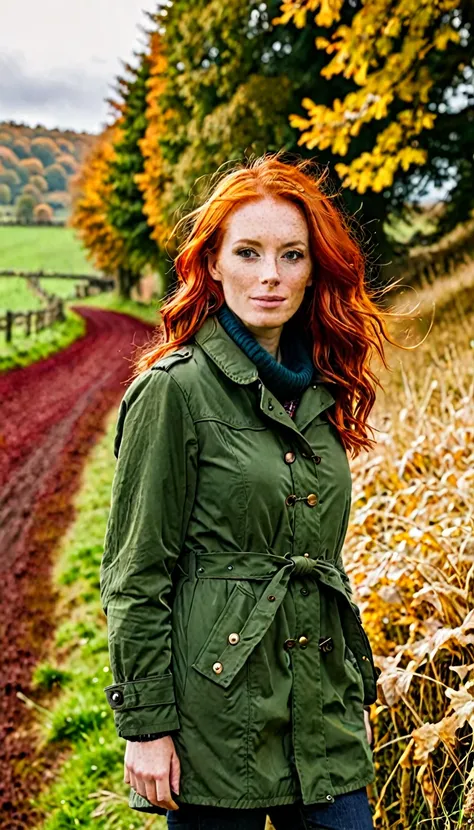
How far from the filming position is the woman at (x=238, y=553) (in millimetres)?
1957

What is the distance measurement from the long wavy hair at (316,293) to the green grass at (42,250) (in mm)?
34516

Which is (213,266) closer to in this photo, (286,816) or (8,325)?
(286,816)

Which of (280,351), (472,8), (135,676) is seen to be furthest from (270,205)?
(472,8)

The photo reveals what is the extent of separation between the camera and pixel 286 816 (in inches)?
82.9

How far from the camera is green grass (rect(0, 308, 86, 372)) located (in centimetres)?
1736

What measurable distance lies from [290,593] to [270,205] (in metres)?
0.99

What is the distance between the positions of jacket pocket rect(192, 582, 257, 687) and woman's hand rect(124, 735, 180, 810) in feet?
0.61

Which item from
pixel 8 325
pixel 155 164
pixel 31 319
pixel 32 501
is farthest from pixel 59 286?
pixel 32 501

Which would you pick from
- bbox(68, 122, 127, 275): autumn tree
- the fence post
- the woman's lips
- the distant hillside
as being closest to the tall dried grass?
the woman's lips

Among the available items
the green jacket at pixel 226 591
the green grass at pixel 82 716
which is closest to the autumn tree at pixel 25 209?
the green grass at pixel 82 716

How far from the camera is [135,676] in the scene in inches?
76.0

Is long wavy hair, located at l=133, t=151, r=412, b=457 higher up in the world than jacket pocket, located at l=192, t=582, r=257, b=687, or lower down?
higher up

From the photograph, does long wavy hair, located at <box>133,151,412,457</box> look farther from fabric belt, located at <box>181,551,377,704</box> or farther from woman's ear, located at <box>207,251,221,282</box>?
fabric belt, located at <box>181,551,377,704</box>

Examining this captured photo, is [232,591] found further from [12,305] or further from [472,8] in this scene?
[12,305]
